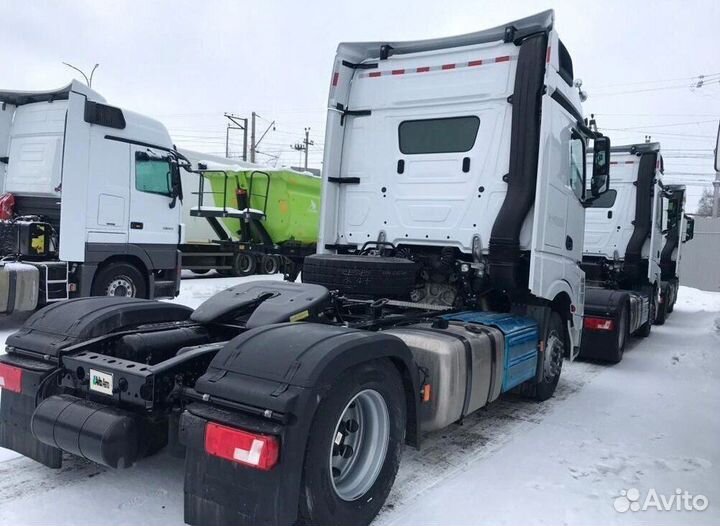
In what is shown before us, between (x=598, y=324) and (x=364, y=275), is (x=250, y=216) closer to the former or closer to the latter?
(x=598, y=324)

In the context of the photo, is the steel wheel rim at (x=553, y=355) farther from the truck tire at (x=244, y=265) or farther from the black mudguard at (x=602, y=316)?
the truck tire at (x=244, y=265)

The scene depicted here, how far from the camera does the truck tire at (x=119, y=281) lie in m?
8.25

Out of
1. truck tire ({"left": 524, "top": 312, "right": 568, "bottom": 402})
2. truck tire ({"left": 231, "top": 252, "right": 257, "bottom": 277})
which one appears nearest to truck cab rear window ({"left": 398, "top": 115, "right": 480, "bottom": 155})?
truck tire ({"left": 524, "top": 312, "right": 568, "bottom": 402})

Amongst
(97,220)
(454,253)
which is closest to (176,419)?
(454,253)

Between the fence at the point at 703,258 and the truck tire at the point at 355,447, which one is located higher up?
the fence at the point at 703,258

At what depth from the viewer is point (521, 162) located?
15.6 ft

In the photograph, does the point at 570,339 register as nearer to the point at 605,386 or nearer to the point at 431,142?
the point at 605,386

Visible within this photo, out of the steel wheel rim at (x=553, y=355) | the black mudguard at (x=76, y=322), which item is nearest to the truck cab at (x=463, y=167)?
the steel wheel rim at (x=553, y=355)

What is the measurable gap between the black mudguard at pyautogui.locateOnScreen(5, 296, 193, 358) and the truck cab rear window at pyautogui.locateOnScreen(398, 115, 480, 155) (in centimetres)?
281

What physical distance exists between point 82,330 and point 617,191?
345 inches

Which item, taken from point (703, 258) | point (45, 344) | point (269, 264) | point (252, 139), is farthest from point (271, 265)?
point (252, 139)

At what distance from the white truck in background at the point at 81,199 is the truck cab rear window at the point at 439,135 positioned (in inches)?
187

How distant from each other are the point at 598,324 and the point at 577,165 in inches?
111

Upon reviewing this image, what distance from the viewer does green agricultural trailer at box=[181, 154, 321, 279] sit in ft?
48.2
